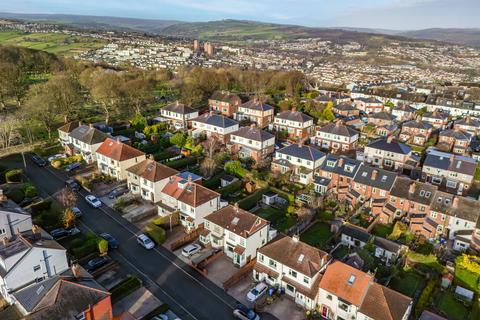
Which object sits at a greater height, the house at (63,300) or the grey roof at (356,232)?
the house at (63,300)

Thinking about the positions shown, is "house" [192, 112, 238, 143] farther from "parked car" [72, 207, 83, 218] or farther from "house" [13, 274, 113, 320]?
"house" [13, 274, 113, 320]

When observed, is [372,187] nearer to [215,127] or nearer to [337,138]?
[337,138]

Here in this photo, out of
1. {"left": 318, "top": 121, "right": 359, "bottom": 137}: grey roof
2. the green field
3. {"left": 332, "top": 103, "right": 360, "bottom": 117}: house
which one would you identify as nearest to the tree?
{"left": 318, "top": 121, "right": 359, "bottom": 137}: grey roof

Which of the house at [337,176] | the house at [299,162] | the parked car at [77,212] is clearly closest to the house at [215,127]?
the house at [299,162]

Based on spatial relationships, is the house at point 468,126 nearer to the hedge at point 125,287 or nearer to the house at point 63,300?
the hedge at point 125,287

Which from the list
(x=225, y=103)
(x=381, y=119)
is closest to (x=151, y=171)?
(x=225, y=103)

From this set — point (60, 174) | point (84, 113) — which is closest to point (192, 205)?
point (60, 174)
